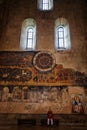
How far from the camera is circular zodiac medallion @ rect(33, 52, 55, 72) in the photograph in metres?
11.7

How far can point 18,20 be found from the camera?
533 inches

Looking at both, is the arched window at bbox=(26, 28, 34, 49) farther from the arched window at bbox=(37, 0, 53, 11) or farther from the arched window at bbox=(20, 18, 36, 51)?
the arched window at bbox=(37, 0, 53, 11)

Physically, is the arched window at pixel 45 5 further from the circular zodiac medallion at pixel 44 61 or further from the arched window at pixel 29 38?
the circular zodiac medallion at pixel 44 61

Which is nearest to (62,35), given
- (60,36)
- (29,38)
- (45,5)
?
(60,36)

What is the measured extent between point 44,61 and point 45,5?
5.67 meters

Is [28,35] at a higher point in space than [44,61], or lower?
higher

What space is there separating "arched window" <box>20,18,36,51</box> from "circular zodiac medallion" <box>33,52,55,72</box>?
3.37ft

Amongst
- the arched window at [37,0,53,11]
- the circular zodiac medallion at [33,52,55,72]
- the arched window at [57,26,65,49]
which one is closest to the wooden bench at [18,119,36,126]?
the circular zodiac medallion at [33,52,55,72]

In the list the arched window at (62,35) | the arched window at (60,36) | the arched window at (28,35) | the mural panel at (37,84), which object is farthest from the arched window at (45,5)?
the mural panel at (37,84)

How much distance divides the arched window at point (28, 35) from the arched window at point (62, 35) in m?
1.74

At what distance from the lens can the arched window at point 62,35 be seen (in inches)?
508

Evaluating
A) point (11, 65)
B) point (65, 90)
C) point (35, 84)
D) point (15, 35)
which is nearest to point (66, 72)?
point (65, 90)

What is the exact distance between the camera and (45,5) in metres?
14.9

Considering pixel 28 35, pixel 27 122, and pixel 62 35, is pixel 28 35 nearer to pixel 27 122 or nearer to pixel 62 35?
pixel 62 35
